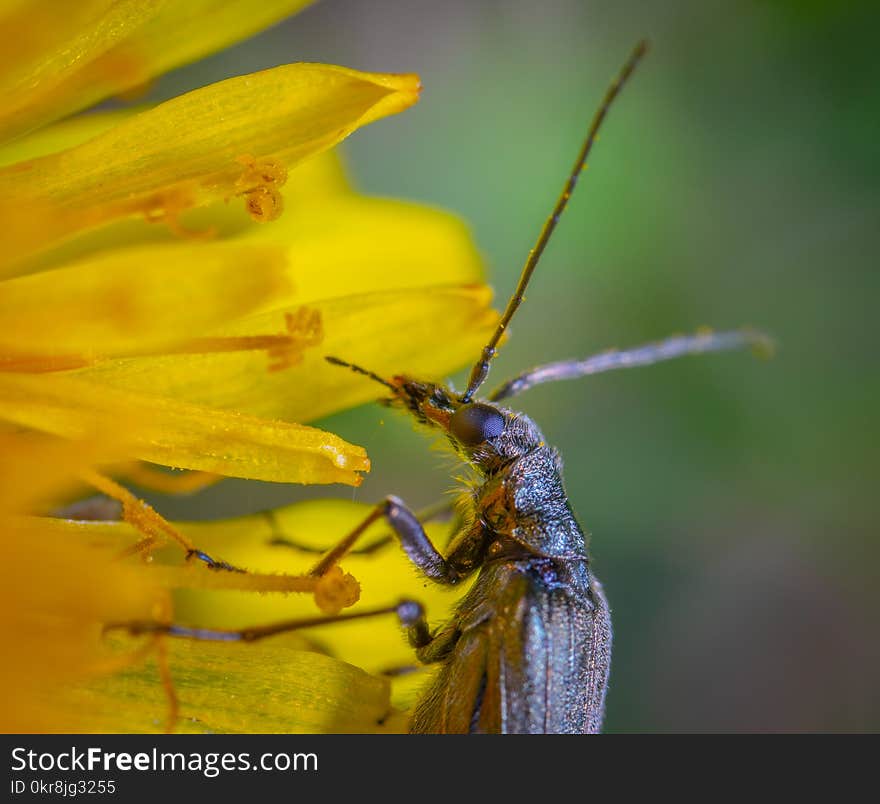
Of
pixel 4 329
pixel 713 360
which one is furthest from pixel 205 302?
pixel 713 360

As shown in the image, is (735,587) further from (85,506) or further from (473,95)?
(85,506)

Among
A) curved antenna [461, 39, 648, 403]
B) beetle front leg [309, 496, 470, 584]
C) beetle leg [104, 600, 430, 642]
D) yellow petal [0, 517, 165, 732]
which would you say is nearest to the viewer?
yellow petal [0, 517, 165, 732]

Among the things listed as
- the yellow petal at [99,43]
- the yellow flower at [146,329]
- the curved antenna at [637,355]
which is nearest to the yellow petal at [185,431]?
the yellow flower at [146,329]

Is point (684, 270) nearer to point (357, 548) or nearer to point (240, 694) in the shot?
point (357, 548)

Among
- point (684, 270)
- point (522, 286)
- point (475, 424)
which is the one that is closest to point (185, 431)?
point (475, 424)

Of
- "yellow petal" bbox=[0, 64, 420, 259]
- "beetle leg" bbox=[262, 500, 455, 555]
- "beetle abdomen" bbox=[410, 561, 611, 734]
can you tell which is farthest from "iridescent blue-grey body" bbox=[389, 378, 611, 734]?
"yellow petal" bbox=[0, 64, 420, 259]

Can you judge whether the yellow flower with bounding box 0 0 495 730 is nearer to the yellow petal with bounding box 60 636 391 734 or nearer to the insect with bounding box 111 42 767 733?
the yellow petal with bounding box 60 636 391 734
